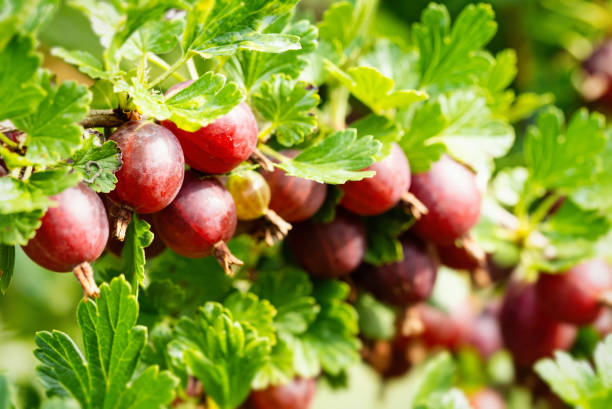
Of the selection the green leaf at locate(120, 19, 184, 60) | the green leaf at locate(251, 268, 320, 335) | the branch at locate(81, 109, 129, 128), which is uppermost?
the green leaf at locate(120, 19, 184, 60)

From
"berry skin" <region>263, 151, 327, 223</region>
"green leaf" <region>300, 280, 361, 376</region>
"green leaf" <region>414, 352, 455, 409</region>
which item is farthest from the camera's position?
"green leaf" <region>414, 352, 455, 409</region>

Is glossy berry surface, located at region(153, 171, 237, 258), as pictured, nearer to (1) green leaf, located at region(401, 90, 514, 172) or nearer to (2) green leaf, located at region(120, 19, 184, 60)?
(2) green leaf, located at region(120, 19, 184, 60)

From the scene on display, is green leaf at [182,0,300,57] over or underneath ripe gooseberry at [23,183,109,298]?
over

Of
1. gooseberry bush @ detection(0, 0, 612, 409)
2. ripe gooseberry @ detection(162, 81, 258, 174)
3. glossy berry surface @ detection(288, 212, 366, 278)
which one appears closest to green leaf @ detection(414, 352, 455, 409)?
gooseberry bush @ detection(0, 0, 612, 409)

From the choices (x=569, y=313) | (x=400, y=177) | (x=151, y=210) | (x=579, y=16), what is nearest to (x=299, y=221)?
(x=400, y=177)

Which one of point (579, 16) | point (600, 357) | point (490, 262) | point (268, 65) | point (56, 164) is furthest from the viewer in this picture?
point (579, 16)

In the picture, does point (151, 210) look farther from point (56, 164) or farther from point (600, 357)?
point (600, 357)
